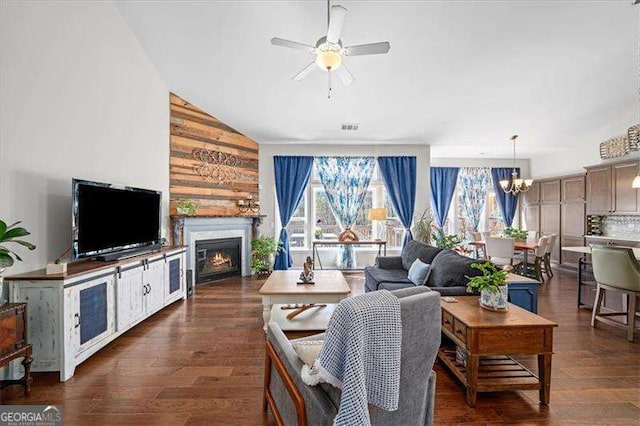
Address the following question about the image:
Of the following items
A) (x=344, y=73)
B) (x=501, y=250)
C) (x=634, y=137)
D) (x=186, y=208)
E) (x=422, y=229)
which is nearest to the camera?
(x=344, y=73)

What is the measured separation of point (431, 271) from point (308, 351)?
243 cm

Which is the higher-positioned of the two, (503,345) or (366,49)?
(366,49)

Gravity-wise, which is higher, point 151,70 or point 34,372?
point 151,70

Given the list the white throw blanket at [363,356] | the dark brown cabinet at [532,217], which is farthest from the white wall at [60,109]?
the dark brown cabinet at [532,217]

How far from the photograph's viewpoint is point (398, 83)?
4445 millimetres

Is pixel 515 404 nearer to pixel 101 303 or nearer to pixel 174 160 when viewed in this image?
pixel 101 303

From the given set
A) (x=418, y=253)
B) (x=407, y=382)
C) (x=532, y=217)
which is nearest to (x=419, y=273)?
(x=418, y=253)

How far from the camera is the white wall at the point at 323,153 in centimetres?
655

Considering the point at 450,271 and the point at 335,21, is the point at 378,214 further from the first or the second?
the point at 335,21

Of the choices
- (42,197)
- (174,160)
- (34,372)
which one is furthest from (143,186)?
(34,372)

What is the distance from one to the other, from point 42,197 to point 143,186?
5.18ft

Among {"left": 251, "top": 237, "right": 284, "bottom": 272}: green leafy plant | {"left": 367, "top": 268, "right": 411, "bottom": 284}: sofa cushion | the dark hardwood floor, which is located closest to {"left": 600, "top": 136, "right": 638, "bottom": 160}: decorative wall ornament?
the dark hardwood floor

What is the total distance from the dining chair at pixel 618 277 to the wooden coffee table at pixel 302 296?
3.02m

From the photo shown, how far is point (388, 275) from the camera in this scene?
4078 millimetres
